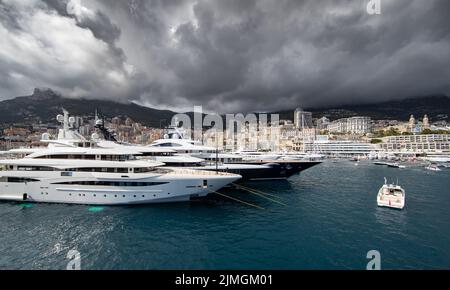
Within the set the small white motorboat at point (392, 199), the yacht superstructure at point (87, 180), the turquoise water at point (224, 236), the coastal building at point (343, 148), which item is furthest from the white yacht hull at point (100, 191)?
the coastal building at point (343, 148)

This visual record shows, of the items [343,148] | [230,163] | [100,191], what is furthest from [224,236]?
[343,148]

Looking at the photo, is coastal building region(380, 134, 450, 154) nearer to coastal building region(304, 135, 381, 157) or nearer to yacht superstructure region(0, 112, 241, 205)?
coastal building region(304, 135, 381, 157)

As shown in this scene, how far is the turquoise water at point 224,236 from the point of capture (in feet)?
36.3

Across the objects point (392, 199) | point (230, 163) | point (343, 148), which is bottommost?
point (392, 199)

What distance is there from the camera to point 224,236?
45.8 feet

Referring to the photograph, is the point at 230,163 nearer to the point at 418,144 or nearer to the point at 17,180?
the point at 17,180

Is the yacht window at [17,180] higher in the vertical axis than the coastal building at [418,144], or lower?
lower

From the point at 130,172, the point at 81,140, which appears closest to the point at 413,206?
the point at 130,172

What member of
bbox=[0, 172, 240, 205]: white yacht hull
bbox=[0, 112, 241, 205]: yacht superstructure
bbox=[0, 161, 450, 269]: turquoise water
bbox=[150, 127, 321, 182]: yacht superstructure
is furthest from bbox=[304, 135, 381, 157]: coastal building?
bbox=[0, 112, 241, 205]: yacht superstructure

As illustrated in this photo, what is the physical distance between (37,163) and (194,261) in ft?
65.2

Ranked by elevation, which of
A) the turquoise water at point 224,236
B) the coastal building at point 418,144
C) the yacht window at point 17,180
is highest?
the coastal building at point 418,144

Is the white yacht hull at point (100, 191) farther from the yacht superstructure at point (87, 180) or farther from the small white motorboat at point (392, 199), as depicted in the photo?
the small white motorboat at point (392, 199)

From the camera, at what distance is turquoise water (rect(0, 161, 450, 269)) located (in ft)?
36.3
